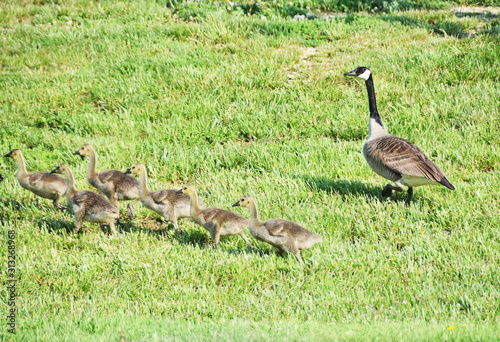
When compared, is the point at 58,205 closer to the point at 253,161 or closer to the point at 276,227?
the point at 253,161

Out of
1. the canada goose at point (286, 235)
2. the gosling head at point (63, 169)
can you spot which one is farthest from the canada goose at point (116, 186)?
the canada goose at point (286, 235)

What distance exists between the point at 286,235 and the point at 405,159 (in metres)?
2.44

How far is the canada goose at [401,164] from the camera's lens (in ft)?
29.4

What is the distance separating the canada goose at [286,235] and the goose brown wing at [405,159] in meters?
1.92

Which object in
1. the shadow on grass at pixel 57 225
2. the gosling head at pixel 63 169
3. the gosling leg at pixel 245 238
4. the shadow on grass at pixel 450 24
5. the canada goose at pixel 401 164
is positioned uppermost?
the shadow on grass at pixel 450 24

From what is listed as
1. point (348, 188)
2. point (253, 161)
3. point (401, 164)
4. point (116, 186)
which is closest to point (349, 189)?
Result: point (348, 188)

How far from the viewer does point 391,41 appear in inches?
579

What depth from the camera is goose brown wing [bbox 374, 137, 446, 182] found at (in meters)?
8.96

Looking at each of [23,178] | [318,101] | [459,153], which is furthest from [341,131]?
[23,178]

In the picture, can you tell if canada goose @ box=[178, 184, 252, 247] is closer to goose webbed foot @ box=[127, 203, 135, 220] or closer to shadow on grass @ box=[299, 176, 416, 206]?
goose webbed foot @ box=[127, 203, 135, 220]

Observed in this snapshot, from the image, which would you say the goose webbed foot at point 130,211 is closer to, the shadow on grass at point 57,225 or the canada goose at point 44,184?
the shadow on grass at point 57,225

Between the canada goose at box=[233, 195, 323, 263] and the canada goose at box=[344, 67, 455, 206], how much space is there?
1.93m

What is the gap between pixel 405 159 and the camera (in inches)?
363

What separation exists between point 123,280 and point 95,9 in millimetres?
11095
